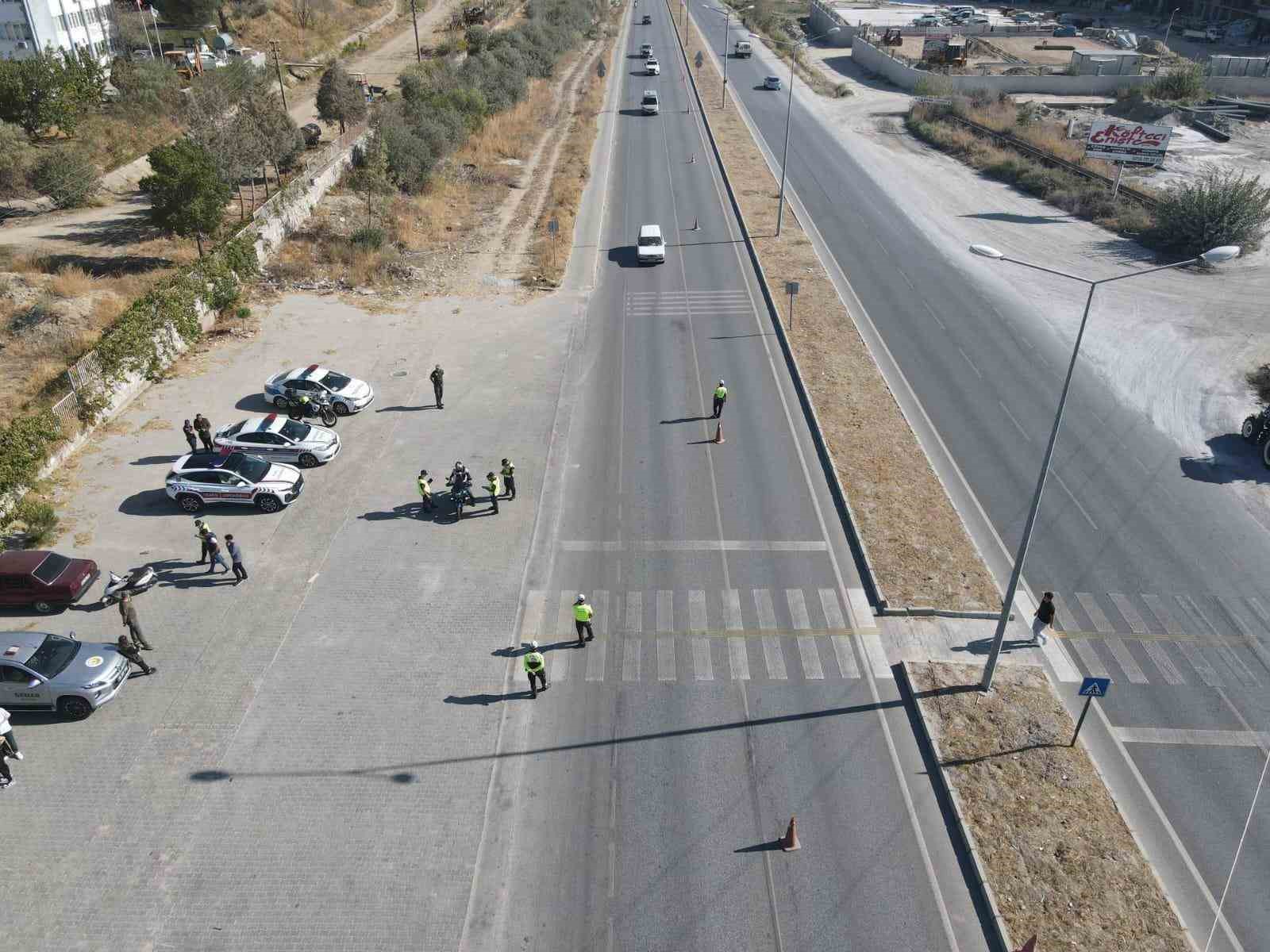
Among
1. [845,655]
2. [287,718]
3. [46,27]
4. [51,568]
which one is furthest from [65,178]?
[845,655]

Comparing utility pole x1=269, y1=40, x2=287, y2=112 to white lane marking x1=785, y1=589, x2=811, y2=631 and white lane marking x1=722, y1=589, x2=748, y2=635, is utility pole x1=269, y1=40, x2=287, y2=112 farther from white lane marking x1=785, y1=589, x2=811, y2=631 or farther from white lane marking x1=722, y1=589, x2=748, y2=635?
white lane marking x1=785, y1=589, x2=811, y2=631

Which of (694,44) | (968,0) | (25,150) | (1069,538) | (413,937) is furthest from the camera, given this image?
(968,0)

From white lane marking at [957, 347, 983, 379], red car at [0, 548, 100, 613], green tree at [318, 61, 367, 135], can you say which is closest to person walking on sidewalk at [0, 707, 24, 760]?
red car at [0, 548, 100, 613]

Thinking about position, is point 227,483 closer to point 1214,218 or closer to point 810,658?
point 810,658

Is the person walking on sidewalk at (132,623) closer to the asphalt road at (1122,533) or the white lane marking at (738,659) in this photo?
the white lane marking at (738,659)

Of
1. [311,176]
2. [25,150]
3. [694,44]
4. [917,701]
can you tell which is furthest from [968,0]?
[917,701]

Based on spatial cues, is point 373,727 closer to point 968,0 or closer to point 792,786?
point 792,786

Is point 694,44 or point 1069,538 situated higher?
point 694,44
